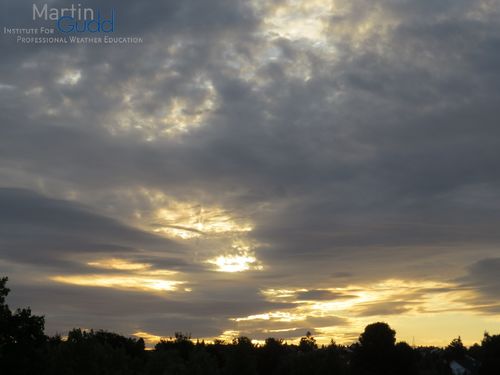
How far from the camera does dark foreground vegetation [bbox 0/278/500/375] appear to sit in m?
58.8

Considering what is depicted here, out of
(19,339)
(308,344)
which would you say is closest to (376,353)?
(308,344)

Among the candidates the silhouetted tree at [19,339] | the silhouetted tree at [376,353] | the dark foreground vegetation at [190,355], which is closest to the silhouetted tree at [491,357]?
the dark foreground vegetation at [190,355]

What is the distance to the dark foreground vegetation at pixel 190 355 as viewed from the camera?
58.8 metres

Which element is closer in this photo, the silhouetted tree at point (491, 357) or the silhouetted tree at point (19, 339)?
the silhouetted tree at point (19, 339)

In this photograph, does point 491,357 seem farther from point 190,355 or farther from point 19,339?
point 19,339

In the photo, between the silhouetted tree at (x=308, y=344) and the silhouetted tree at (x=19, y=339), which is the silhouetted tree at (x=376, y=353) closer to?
the silhouetted tree at (x=308, y=344)

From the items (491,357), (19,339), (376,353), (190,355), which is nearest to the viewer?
(19,339)

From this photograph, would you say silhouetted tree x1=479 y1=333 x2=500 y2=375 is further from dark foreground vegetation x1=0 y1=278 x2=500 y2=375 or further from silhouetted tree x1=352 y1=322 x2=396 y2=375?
silhouetted tree x1=352 y1=322 x2=396 y2=375

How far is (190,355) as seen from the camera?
86.9 meters

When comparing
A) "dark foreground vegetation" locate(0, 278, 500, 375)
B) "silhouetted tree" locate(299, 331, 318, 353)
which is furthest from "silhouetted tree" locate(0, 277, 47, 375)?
"silhouetted tree" locate(299, 331, 318, 353)

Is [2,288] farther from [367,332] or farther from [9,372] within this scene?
[367,332]

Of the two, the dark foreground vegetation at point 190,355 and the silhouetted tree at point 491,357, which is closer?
the dark foreground vegetation at point 190,355

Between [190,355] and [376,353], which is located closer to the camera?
[190,355]

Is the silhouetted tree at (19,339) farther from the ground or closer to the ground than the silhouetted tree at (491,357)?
farther from the ground
